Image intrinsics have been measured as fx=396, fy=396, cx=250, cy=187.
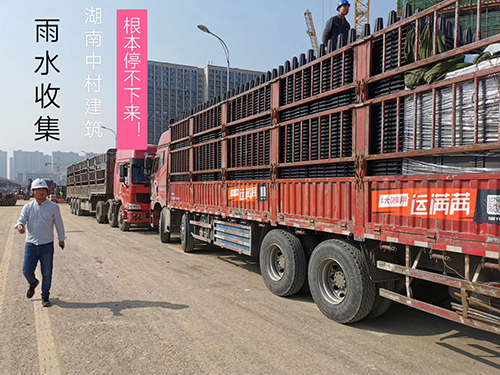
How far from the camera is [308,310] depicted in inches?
221

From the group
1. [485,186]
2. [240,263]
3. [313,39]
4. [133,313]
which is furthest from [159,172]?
[313,39]

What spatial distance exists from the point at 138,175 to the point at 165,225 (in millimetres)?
4058

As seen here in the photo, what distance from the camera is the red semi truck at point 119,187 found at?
15594 mm

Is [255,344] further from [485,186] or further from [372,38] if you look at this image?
[372,38]

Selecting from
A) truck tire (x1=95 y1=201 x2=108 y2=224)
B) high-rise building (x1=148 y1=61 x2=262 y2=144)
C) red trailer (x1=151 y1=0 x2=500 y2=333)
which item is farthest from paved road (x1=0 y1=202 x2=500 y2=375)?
high-rise building (x1=148 y1=61 x2=262 y2=144)

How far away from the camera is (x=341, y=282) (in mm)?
5176

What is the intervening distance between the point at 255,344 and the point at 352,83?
3407 millimetres

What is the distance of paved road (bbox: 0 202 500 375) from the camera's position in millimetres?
3809

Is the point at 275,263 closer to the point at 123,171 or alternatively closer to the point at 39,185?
the point at 39,185

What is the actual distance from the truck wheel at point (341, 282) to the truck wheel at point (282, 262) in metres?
0.43

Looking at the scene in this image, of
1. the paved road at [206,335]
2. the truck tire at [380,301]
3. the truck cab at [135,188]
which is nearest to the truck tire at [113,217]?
the truck cab at [135,188]

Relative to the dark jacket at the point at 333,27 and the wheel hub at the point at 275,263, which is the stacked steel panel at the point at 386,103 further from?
the wheel hub at the point at 275,263

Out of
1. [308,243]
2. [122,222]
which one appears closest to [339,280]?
[308,243]

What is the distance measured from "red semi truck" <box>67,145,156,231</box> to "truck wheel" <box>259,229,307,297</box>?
985cm
